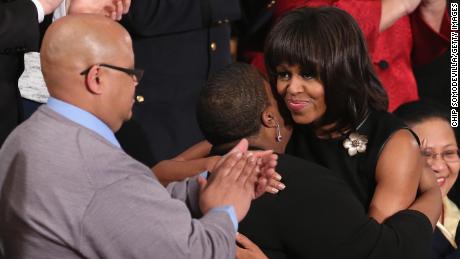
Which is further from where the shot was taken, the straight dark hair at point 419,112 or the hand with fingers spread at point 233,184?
the straight dark hair at point 419,112

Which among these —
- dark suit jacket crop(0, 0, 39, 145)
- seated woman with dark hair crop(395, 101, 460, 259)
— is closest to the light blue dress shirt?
dark suit jacket crop(0, 0, 39, 145)

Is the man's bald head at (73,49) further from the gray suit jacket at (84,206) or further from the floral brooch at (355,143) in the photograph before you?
the floral brooch at (355,143)

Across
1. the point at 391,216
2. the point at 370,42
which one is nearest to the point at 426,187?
the point at 391,216

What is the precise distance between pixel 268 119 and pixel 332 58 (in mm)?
281

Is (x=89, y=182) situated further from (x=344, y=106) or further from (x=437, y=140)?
(x=437, y=140)

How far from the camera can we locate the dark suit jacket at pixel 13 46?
2.50m

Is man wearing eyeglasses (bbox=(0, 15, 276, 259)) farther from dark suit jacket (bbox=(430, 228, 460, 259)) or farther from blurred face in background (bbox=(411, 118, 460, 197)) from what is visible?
blurred face in background (bbox=(411, 118, 460, 197))

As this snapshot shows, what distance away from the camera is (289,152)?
9.20 ft

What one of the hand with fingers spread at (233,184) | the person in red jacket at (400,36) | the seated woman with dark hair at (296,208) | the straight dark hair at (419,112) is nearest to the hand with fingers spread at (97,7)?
the seated woman with dark hair at (296,208)

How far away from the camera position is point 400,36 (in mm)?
3668

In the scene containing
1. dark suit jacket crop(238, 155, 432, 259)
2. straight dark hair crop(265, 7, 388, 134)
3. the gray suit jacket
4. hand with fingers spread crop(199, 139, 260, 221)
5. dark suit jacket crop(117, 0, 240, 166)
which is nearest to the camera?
the gray suit jacket

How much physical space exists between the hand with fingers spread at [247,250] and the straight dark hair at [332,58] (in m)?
0.57

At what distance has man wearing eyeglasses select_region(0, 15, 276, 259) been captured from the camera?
6.07ft

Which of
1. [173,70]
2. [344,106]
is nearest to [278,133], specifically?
[344,106]
